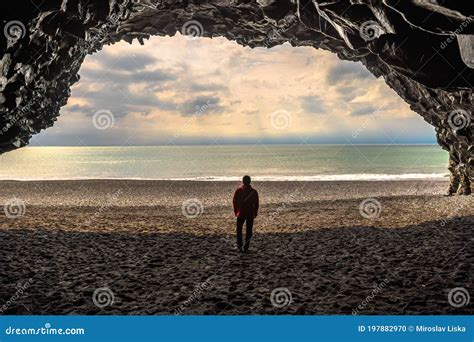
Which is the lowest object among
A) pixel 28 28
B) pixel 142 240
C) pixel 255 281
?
pixel 255 281

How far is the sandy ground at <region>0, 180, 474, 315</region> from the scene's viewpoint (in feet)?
27.0

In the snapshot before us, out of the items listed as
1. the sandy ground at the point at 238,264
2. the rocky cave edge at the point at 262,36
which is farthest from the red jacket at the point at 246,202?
the rocky cave edge at the point at 262,36

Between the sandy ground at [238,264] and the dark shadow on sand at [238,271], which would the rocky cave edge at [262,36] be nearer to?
the sandy ground at [238,264]

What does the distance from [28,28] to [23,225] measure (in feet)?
27.5

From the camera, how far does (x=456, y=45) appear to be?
14.0 m

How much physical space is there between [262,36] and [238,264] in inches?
657

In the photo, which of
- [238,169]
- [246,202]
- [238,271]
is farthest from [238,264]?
[238,169]

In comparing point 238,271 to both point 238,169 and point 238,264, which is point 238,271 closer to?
point 238,264

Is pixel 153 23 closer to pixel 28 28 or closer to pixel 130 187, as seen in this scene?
pixel 28 28

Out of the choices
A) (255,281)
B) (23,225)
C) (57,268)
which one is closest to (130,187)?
(23,225)

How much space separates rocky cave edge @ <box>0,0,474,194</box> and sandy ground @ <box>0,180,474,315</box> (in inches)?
222

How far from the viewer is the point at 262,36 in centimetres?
2378

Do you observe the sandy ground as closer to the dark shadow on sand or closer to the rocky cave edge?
the dark shadow on sand

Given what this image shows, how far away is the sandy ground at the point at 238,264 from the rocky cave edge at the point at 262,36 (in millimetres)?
5631
